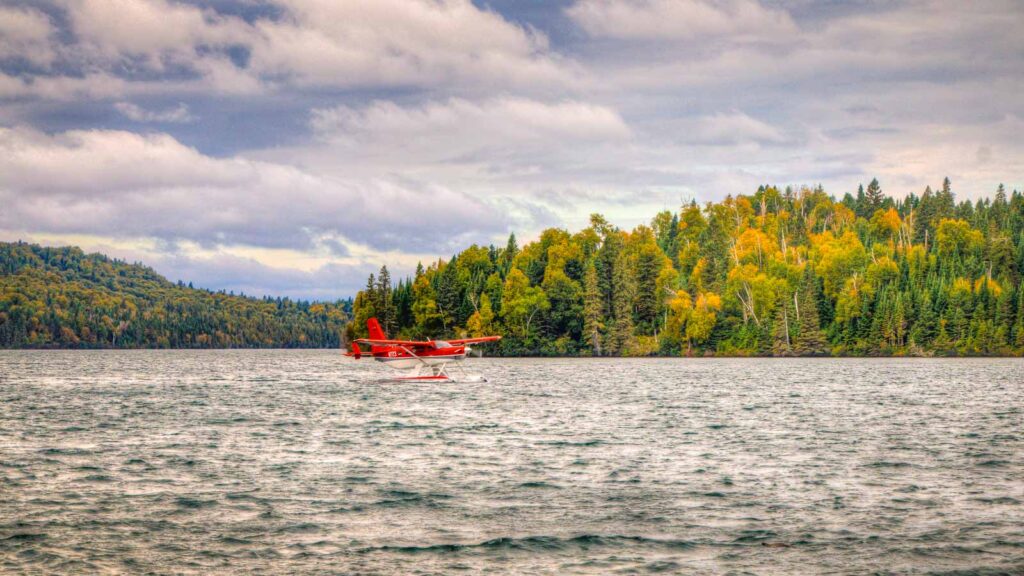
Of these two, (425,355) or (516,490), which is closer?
A: (516,490)

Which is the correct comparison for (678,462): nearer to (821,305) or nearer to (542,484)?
(542,484)

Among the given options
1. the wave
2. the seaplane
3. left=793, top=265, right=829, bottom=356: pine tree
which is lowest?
the wave

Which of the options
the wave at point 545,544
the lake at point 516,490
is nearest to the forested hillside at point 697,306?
the lake at point 516,490

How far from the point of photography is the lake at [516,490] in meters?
19.1

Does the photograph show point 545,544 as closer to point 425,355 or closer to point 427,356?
point 427,356

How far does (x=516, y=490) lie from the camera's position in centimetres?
2694

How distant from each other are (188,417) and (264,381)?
4428 centimetres

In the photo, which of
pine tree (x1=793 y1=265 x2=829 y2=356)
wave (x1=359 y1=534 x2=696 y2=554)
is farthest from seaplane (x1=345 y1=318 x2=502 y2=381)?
pine tree (x1=793 y1=265 x2=829 y2=356)

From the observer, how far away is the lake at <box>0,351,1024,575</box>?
1914cm

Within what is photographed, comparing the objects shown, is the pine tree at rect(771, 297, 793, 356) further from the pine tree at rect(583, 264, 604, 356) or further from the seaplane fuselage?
the seaplane fuselage

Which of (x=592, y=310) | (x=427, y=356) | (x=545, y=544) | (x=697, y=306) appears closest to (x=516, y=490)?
(x=545, y=544)

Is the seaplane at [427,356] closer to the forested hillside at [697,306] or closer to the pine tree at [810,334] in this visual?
the forested hillside at [697,306]

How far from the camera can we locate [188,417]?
51750 millimetres

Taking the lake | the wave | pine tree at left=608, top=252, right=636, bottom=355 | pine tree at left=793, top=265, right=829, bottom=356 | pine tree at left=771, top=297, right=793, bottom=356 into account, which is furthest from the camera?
pine tree at left=771, top=297, right=793, bottom=356
